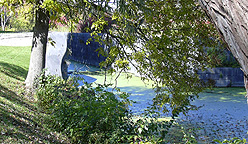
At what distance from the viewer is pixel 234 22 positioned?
3.54ft

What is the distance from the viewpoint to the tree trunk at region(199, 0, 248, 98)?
105 centimetres

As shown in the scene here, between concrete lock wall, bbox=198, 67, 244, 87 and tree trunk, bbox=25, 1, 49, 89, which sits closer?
tree trunk, bbox=25, 1, 49, 89

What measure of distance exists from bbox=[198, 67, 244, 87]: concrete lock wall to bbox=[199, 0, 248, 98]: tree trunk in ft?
37.2

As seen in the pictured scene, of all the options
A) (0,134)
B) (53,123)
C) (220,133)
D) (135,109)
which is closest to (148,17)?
(53,123)

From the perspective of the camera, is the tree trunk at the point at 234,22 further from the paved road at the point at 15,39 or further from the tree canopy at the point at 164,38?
the paved road at the point at 15,39

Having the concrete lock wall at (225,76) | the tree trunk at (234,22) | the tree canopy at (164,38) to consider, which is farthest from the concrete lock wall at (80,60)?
the tree trunk at (234,22)

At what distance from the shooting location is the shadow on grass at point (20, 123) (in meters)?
4.02

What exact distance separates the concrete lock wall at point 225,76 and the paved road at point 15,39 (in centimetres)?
990

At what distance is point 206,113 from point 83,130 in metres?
4.81

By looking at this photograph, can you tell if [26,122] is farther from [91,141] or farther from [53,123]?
[91,141]

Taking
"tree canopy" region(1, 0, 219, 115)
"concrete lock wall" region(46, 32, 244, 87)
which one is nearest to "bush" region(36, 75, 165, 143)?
"tree canopy" region(1, 0, 219, 115)

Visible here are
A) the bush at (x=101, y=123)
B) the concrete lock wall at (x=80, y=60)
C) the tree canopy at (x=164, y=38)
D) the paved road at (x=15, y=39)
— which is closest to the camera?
the bush at (x=101, y=123)

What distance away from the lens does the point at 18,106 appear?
5656 millimetres

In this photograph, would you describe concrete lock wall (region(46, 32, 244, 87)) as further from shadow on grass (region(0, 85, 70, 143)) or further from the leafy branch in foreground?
shadow on grass (region(0, 85, 70, 143))
